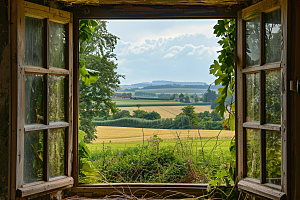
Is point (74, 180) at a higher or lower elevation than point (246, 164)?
lower

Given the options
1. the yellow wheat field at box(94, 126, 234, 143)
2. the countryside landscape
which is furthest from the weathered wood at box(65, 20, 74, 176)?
the yellow wheat field at box(94, 126, 234, 143)

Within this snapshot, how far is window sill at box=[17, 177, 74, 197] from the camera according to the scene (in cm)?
154

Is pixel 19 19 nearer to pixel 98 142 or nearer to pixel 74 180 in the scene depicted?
pixel 74 180

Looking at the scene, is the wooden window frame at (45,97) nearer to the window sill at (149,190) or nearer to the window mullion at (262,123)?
the window sill at (149,190)

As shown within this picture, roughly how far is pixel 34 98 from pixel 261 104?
1.80 meters

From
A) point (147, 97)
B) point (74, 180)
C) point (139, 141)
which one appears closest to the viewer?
point (74, 180)

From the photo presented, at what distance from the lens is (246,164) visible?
181 centimetres

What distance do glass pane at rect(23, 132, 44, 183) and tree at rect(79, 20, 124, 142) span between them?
3.20 m

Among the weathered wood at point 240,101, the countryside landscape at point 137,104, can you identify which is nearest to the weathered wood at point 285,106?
the weathered wood at point 240,101

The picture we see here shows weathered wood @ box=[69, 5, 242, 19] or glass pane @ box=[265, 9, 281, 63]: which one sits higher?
weathered wood @ box=[69, 5, 242, 19]

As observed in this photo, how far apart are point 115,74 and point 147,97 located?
1.02m

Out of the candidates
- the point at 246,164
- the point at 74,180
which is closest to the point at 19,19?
the point at 74,180

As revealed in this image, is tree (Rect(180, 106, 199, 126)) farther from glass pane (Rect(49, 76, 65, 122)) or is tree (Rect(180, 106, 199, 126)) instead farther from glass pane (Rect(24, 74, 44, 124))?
glass pane (Rect(24, 74, 44, 124))

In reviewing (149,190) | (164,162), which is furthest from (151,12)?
(164,162)
